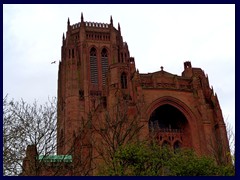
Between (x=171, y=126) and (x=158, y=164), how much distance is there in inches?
736

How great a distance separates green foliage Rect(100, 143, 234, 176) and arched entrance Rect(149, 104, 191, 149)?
13.9 metres

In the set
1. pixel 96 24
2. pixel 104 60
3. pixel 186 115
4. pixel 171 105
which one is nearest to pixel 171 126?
pixel 186 115

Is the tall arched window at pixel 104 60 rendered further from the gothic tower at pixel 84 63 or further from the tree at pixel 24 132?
the tree at pixel 24 132

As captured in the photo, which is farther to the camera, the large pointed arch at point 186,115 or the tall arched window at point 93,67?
the tall arched window at point 93,67

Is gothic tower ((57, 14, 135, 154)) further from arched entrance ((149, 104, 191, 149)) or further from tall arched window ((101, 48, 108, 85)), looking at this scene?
arched entrance ((149, 104, 191, 149))

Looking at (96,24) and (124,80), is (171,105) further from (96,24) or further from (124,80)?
(96,24)

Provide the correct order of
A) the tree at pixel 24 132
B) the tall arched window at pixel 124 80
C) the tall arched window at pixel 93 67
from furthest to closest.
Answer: the tall arched window at pixel 93 67
the tall arched window at pixel 124 80
the tree at pixel 24 132

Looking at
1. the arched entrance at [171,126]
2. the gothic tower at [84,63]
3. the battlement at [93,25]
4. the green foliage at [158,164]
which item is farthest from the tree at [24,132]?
the battlement at [93,25]

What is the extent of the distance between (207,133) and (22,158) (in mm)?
21511

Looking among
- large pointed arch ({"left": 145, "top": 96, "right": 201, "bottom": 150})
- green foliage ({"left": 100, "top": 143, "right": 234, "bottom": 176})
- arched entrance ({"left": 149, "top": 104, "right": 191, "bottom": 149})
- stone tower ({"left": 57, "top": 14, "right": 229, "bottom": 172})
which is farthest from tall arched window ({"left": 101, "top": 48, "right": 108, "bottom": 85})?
green foliage ({"left": 100, "top": 143, "right": 234, "bottom": 176})

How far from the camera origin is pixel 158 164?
21.2 m

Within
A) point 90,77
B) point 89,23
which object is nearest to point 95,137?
point 90,77

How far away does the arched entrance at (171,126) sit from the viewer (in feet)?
120

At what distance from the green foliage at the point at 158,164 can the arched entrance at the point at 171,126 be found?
1386cm
